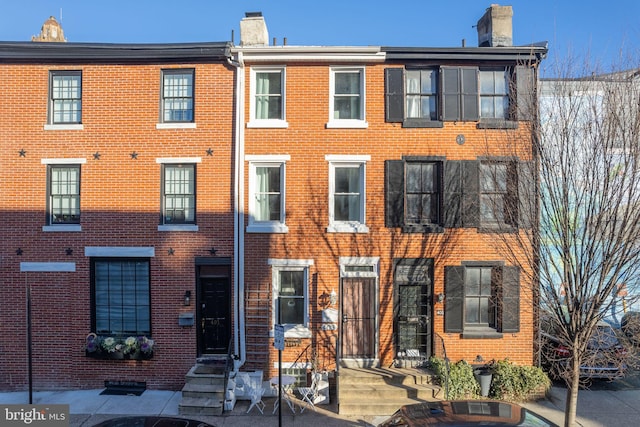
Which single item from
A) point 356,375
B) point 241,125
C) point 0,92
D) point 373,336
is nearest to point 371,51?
point 241,125

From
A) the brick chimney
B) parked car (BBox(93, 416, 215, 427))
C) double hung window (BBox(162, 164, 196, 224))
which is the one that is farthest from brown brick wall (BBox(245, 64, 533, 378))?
the brick chimney

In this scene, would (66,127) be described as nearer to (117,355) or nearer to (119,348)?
(119,348)

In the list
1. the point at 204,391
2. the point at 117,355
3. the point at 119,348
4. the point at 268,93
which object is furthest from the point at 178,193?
the point at 204,391

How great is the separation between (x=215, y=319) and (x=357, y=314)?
3.76 m

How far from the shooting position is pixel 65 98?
1016 centimetres

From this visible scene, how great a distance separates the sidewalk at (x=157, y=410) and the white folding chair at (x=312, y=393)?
156 mm

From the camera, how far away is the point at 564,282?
21.6ft

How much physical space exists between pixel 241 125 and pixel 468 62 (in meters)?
6.21

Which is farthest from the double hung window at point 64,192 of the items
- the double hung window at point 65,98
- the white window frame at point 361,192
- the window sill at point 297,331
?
the white window frame at point 361,192

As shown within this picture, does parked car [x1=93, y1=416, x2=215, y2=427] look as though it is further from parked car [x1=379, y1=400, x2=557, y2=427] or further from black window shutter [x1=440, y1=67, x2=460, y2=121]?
black window shutter [x1=440, y1=67, x2=460, y2=121]

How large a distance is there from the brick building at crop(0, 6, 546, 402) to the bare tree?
2.78m

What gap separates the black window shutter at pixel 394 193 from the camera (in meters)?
9.84

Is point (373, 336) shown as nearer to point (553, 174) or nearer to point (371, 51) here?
point (553, 174)

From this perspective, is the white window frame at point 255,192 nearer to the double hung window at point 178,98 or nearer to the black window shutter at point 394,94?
the double hung window at point 178,98
